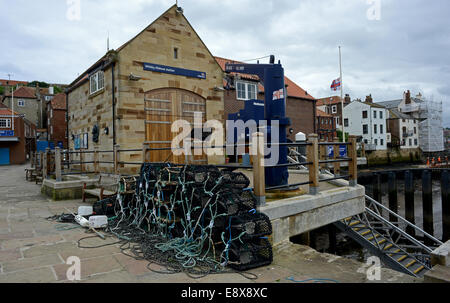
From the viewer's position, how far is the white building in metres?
50.6

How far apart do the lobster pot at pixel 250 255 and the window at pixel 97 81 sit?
35.9 ft

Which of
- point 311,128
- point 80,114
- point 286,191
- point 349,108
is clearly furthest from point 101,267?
point 349,108

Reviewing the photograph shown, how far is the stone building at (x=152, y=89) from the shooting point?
11789 millimetres

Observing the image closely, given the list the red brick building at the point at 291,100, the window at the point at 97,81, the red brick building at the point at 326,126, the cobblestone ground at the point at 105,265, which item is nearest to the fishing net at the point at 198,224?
the cobblestone ground at the point at 105,265

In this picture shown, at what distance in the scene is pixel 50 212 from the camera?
7797 millimetres

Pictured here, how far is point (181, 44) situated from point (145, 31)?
1.67 m

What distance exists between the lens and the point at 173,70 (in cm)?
1292

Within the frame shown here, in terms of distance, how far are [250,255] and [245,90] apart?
19.1m

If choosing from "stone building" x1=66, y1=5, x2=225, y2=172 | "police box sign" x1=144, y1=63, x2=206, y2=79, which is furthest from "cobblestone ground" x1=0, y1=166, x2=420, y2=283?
"police box sign" x1=144, y1=63, x2=206, y2=79

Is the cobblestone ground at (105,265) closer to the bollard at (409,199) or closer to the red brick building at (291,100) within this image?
the bollard at (409,199)

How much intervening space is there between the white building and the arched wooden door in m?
A: 43.2

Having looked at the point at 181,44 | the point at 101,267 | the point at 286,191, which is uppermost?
the point at 181,44

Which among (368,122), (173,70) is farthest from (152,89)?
(368,122)
